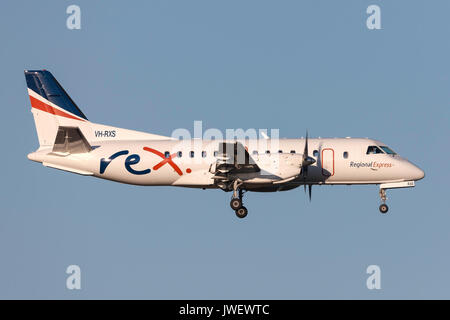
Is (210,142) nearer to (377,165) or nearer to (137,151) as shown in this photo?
(137,151)

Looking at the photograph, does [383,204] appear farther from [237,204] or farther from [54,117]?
[54,117]

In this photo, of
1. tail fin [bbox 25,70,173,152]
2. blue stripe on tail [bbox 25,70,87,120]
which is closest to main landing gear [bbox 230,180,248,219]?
tail fin [bbox 25,70,173,152]

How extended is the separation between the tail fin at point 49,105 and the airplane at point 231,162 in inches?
9.5

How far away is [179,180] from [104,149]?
135 inches

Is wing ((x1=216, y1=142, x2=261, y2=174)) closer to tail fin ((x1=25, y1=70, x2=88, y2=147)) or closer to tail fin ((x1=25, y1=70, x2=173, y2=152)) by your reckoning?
tail fin ((x1=25, y1=70, x2=173, y2=152))

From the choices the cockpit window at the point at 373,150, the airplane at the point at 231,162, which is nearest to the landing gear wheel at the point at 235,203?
the airplane at the point at 231,162

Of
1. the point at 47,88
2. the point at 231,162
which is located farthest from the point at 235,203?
the point at 47,88

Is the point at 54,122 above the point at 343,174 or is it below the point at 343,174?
above

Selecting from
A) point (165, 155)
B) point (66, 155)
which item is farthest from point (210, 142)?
point (66, 155)

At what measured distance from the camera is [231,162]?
30078 mm

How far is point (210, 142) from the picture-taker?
31703mm

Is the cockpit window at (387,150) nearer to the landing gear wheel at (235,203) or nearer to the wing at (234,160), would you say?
the wing at (234,160)

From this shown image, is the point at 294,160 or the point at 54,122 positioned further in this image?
the point at 54,122

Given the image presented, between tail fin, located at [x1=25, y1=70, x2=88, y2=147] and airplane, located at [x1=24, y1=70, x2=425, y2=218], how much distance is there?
240 millimetres
